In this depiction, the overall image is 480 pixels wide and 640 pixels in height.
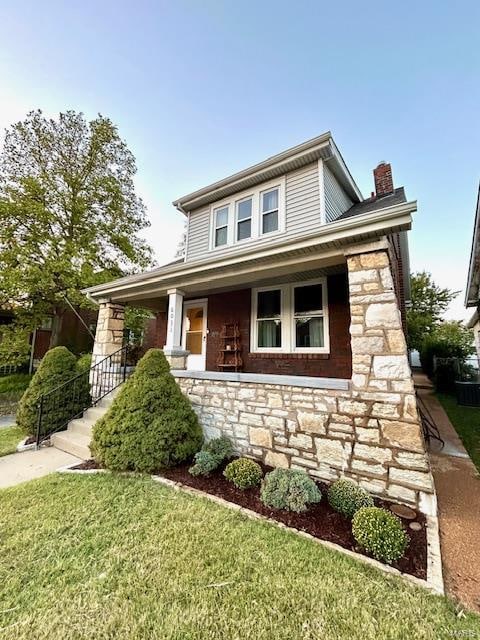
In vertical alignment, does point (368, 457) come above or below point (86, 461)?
above

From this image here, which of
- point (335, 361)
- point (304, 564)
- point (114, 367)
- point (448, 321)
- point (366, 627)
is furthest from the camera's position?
point (448, 321)

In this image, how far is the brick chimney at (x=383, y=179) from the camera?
24.1 ft

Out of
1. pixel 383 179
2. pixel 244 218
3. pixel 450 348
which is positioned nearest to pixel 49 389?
pixel 244 218

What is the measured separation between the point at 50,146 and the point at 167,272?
396 inches

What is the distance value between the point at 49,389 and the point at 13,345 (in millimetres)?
6423

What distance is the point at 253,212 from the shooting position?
698cm

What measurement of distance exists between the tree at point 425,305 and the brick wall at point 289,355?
47.7ft

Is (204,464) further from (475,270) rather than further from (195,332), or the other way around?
(475,270)

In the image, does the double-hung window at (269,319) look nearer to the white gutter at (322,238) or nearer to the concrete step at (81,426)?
the white gutter at (322,238)

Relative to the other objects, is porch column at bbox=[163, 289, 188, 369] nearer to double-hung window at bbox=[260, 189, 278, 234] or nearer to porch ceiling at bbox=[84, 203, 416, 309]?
porch ceiling at bbox=[84, 203, 416, 309]

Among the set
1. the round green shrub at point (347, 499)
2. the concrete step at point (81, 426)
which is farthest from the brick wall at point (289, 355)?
the concrete step at point (81, 426)

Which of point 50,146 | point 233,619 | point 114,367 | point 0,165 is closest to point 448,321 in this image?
point 114,367

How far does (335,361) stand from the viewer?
18.1ft

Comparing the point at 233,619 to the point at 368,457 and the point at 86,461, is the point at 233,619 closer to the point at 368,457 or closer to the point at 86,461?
the point at 368,457
